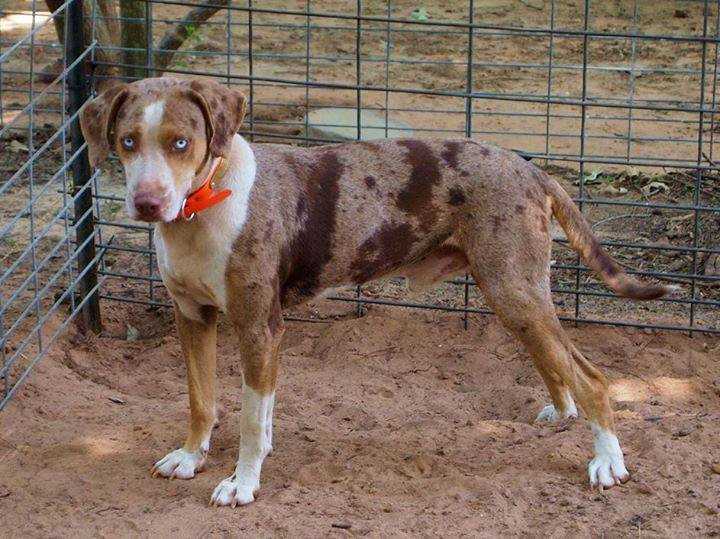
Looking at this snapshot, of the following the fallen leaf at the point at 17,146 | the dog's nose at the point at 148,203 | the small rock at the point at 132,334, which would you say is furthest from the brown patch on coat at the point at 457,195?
the fallen leaf at the point at 17,146

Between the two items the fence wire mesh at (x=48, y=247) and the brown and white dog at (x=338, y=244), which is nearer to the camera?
the brown and white dog at (x=338, y=244)

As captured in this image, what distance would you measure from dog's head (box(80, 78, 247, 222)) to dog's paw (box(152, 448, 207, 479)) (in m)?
1.33

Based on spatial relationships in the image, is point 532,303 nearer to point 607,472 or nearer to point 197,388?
point 607,472

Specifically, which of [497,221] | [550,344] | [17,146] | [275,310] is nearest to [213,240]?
[275,310]

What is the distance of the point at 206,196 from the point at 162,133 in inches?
13.9

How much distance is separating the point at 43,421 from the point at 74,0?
89.2 inches

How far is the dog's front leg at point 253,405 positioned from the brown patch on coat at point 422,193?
76 centimetres

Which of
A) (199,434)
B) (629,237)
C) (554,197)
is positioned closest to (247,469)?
(199,434)

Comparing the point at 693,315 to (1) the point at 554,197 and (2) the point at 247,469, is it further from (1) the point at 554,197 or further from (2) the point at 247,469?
(2) the point at 247,469

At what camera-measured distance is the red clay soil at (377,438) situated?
4.83 metres

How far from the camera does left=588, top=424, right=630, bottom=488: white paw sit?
5.06 meters

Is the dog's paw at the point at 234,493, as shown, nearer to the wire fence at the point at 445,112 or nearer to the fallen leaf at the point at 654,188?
the wire fence at the point at 445,112

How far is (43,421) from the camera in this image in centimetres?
584

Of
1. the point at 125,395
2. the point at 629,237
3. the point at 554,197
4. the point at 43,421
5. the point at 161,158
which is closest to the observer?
the point at 161,158
